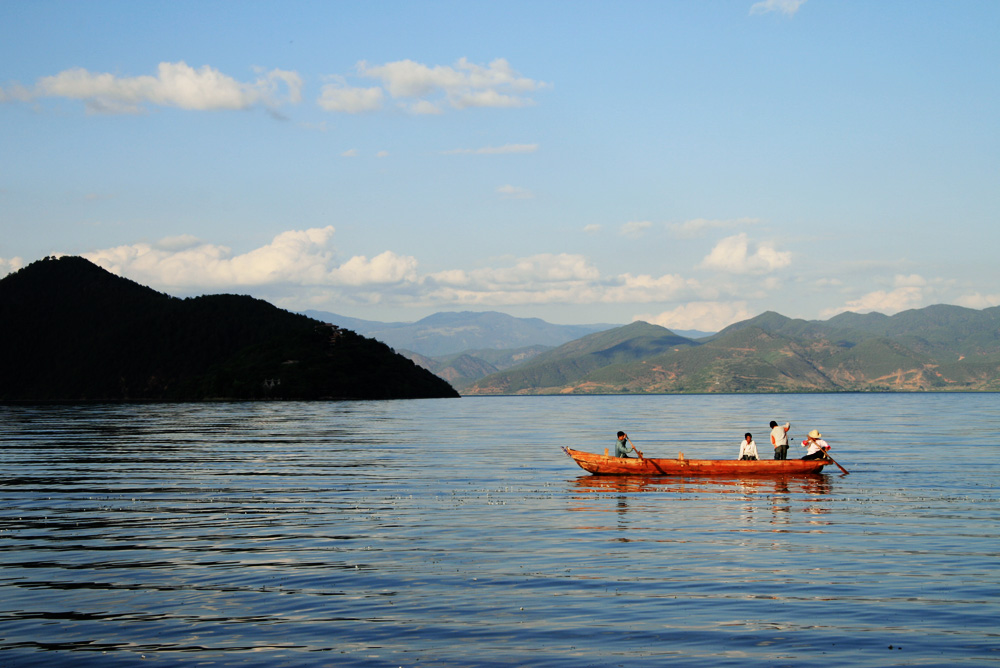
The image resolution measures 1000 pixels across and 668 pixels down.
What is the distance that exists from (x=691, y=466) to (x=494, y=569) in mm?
27133

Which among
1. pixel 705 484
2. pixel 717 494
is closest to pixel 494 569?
pixel 717 494

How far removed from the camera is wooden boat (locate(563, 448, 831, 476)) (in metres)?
50.0

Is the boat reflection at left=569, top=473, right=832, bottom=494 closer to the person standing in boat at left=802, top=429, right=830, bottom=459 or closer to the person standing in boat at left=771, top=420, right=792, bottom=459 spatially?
the person standing in boat at left=802, top=429, right=830, bottom=459

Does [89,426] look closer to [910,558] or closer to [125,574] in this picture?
[125,574]

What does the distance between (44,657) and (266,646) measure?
14.4ft

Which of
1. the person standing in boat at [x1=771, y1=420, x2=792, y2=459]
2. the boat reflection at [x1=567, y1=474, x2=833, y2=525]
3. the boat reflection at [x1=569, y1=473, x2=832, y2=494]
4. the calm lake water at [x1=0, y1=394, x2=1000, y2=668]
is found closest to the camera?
the calm lake water at [x1=0, y1=394, x2=1000, y2=668]

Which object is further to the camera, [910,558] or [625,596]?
[910,558]

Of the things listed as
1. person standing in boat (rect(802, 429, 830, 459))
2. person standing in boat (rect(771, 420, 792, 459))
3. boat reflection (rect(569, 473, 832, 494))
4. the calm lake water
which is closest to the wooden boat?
boat reflection (rect(569, 473, 832, 494))

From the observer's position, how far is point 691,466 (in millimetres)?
50062

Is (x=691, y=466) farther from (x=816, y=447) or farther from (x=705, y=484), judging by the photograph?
(x=816, y=447)

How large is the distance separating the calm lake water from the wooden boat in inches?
34.2

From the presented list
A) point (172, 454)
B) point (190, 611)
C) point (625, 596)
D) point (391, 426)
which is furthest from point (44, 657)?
point (391, 426)

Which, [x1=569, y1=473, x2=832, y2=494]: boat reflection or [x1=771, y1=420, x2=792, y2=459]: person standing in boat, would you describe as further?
[x1=771, y1=420, x2=792, y2=459]: person standing in boat

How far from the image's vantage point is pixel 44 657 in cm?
1770
